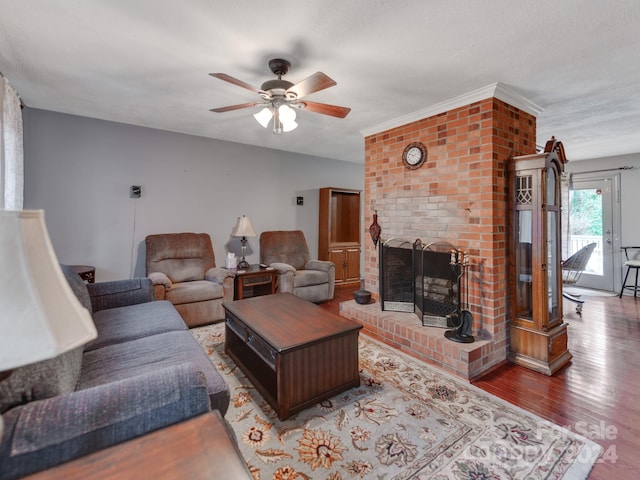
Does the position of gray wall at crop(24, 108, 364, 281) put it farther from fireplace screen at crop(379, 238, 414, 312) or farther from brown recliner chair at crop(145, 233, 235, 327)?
fireplace screen at crop(379, 238, 414, 312)

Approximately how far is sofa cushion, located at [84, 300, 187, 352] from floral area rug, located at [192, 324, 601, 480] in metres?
0.70

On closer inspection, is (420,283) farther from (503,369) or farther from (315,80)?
(315,80)

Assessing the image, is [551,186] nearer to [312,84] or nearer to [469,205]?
[469,205]

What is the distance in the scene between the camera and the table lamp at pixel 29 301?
1.79 ft

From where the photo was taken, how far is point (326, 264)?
4719mm

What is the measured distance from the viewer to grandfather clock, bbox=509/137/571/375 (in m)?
2.55

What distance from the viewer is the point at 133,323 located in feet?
7.63

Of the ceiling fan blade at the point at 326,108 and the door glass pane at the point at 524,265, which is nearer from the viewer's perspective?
the ceiling fan blade at the point at 326,108

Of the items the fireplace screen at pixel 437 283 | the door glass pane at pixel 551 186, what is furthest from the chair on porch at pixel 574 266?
the fireplace screen at pixel 437 283

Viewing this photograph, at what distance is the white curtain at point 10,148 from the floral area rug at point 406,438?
248 cm

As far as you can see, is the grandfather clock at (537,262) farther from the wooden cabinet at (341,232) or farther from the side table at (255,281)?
the wooden cabinet at (341,232)

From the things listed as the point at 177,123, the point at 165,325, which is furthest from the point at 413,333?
the point at 177,123

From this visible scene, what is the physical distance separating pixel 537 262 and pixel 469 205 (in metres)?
0.72

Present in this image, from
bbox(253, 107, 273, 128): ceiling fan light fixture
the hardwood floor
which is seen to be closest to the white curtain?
bbox(253, 107, 273, 128): ceiling fan light fixture
